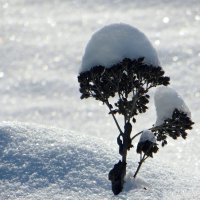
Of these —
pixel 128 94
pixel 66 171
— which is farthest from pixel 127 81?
pixel 66 171

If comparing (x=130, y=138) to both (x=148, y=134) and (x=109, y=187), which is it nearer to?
(x=148, y=134)

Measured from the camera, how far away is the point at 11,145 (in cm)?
2844

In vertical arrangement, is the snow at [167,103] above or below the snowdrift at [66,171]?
above

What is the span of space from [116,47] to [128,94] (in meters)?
2.01

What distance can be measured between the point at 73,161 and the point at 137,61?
7250 millimetres

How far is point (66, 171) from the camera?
1025 inches

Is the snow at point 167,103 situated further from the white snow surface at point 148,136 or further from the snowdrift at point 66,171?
the snowdrift at point 66,171

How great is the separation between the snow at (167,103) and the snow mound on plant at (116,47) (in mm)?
2085

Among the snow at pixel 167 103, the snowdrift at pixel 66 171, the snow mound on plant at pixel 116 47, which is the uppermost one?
the snow mound on plant at pixel 116 47

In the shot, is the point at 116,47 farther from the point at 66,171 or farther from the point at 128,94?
the point at 66,171

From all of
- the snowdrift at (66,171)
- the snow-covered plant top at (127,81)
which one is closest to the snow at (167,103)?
the snow-covered plant top at (127,81)

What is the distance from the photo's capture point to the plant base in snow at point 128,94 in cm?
2233

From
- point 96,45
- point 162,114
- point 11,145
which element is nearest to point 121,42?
point 96,45

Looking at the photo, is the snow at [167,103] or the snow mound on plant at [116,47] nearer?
the snow mound on plant at [116,47]
